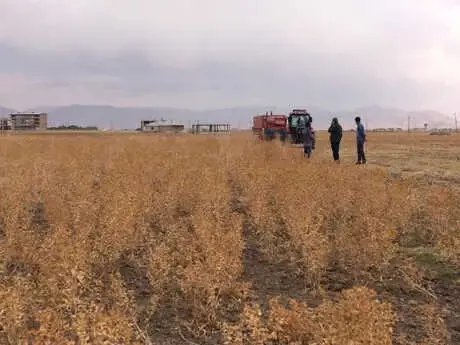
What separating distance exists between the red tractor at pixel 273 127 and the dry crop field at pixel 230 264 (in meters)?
21.1

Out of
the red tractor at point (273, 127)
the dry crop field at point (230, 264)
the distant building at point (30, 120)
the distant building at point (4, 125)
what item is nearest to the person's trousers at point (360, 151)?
the dry crop field at point (230, 264)

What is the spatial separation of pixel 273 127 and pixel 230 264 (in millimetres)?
29293

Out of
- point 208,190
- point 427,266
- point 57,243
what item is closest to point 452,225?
point 427,266

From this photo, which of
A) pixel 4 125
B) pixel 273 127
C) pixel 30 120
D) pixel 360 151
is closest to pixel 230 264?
pixel 360 151

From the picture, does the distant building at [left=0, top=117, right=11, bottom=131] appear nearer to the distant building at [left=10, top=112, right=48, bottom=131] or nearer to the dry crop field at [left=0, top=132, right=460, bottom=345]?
the distant building at [left=10, top=112, right=48, bottom=131]

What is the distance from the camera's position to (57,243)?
17.7 feet

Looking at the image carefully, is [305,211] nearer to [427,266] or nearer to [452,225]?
[427,266]

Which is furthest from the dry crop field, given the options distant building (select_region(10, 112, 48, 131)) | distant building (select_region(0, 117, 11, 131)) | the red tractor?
distant building (select_region(10, 112, 48, 131))

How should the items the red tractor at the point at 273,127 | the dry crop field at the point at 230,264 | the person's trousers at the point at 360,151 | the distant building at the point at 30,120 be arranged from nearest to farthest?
the dry crop field at the point at 230,264
the person's trousers at the point at 360,151
the red tractor at the point at 273,127
the distant building at the point at 30,120

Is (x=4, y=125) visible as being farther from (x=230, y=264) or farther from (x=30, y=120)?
(x=230, y=264)

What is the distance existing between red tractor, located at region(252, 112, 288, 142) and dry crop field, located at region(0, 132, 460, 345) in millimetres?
21087

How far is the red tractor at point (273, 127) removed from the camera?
106 ft

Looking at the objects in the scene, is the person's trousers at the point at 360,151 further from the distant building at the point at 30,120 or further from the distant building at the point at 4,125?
the distant building at the point at 30,120

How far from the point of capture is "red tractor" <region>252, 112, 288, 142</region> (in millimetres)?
32250
